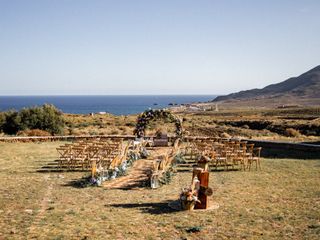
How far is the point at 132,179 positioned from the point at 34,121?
2034cm

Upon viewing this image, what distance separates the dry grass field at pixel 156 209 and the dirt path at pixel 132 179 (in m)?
0.70

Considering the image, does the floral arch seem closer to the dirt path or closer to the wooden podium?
the dirt path

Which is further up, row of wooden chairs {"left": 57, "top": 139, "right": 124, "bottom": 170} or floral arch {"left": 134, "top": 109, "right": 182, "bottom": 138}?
floral arch {"left": 134, "top": 109, "right": 182, "bottom": 138}

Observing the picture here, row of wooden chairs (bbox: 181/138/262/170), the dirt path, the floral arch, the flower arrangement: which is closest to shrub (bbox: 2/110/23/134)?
the floral arch

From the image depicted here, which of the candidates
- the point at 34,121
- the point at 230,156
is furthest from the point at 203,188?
the point at 34,121

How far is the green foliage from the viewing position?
33.2 meters

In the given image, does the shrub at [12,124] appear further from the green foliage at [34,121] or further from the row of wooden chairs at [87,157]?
the row of wooden chairs at [87,157]

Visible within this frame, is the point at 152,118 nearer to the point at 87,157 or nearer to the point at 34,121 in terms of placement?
the point at 87,157

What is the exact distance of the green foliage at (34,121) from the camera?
109ft

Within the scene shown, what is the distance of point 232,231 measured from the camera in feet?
29.3

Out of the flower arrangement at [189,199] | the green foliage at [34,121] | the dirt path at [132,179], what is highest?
the green foliage at [34,121]

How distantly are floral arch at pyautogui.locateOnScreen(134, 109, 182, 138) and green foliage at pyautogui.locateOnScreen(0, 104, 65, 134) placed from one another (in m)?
9.54

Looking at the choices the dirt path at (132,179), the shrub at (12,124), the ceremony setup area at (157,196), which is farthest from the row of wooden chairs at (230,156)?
the shrub at (12,124)

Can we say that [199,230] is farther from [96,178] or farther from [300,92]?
[300,92]
